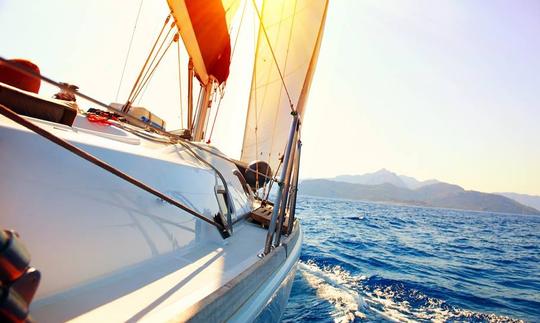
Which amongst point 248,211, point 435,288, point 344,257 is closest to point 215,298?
point 248,211

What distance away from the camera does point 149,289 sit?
1.49 metres

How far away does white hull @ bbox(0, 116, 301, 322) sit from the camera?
48.3 inches

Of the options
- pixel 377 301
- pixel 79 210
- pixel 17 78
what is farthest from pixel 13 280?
pixel 377 301

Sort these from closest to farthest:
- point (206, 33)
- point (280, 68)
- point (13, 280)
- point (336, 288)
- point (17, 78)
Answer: point (13, 280), point (17, 78), point (206, 33), point (336, 288), point (280, 68)

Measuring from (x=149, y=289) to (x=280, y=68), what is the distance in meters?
9.41

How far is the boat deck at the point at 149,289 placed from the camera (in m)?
1.19

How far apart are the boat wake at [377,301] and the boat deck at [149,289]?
3211 mm

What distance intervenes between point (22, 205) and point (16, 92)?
2.98ft

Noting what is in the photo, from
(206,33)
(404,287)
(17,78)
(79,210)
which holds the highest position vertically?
(206,33)

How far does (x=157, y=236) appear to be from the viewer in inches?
74.1

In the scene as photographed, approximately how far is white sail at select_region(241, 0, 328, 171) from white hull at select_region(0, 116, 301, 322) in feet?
23.6

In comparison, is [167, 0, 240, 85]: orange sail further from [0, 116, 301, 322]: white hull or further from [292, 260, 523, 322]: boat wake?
[292, 260, 523, 322]: boat wake

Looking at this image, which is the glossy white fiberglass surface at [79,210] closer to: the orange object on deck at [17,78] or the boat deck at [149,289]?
the boat deck at [149,289]

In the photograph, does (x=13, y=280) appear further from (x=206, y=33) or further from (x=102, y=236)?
(x=206, y=33)
